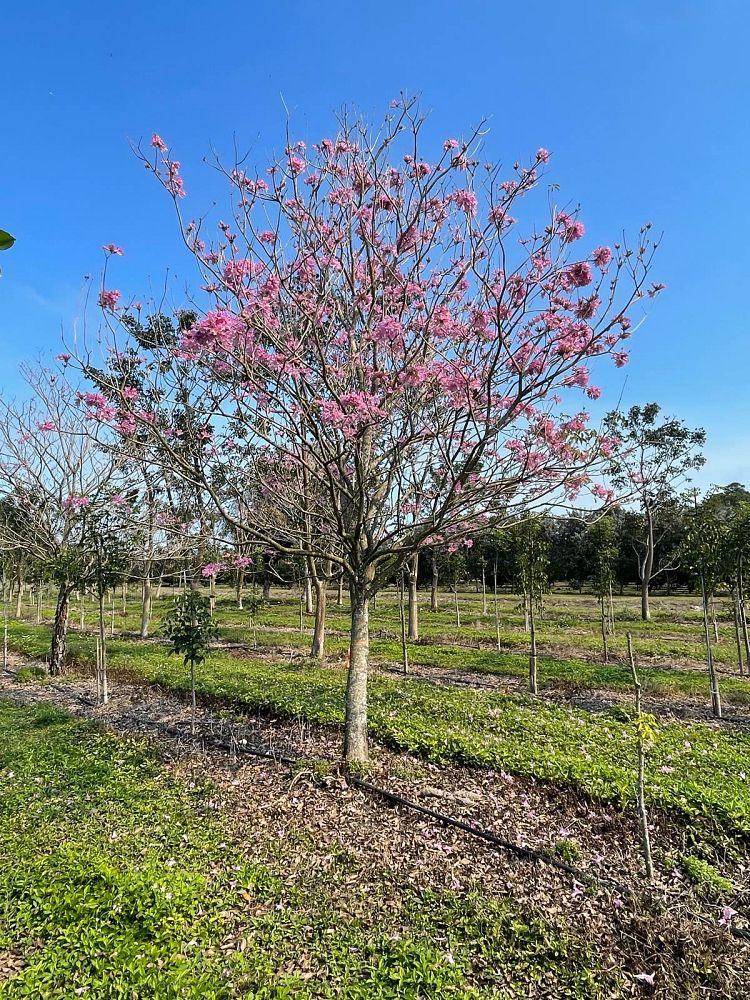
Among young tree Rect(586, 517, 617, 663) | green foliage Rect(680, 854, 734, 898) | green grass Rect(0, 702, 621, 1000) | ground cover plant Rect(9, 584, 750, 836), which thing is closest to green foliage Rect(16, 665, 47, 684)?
ground cover plant Rect(9, 584, 750, 836)

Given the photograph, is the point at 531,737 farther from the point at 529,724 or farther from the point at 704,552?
the point at 704,552

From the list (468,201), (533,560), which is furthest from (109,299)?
(533,560)

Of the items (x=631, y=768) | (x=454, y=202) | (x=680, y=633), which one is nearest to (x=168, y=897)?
(x=631, y=768)

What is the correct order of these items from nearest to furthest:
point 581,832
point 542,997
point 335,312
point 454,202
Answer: point 542,997
point 581,832
point 454,202
point 335,312

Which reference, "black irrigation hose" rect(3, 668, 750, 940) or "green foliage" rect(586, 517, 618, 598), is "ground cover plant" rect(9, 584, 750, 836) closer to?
"black irrigation hose" rect(3, 668, 750, 940)

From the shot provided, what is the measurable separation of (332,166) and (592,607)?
32158 millimetres

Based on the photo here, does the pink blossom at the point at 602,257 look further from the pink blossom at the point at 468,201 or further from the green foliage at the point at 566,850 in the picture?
the green foliage at the point at 566,850

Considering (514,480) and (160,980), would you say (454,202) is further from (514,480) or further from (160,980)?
(160,980)

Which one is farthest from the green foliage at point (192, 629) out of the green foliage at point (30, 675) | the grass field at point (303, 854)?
the green foliage at point (30, 675)

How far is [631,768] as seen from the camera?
6.65 m

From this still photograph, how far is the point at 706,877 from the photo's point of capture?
4570mm

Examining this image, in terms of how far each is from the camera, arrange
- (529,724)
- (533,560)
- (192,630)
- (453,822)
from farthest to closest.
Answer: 1. (533,560)
2. (192,630)
3. (529,724)
4. (453,822)

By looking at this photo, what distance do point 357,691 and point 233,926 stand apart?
2.99 metres

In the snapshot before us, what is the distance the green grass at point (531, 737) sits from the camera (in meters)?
6.01
